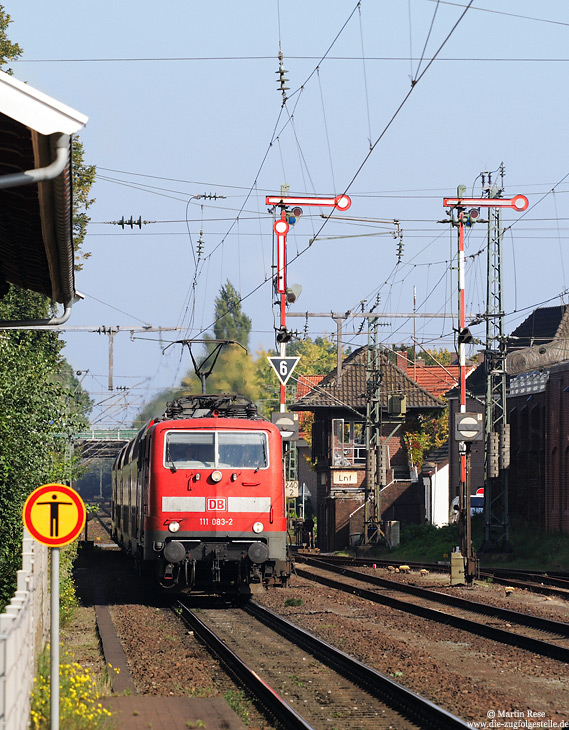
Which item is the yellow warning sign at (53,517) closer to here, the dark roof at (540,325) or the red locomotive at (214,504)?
the red locomotive at (214,504)

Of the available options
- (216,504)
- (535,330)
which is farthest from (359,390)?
(216,504)

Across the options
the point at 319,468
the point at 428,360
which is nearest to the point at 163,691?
the point at 319,468

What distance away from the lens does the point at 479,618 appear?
742 inches

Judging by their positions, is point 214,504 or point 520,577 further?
point 520,577

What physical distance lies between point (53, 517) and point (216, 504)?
1030cm

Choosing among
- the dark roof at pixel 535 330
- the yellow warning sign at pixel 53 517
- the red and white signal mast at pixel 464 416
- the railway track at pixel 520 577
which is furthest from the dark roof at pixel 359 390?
the yellow warning sign at pixel 53 517

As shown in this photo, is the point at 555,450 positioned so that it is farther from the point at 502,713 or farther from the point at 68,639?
the point at 502,713

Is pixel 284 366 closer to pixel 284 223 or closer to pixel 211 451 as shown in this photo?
pixel 284 223

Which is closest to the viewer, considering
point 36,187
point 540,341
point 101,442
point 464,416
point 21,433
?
point 36,187

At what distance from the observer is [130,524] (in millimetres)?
24609

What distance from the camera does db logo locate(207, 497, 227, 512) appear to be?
19.3 meters

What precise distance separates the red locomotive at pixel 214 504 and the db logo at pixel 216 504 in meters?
0.02

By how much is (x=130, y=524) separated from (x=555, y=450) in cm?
1992

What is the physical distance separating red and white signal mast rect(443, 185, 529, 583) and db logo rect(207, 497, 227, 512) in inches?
263
